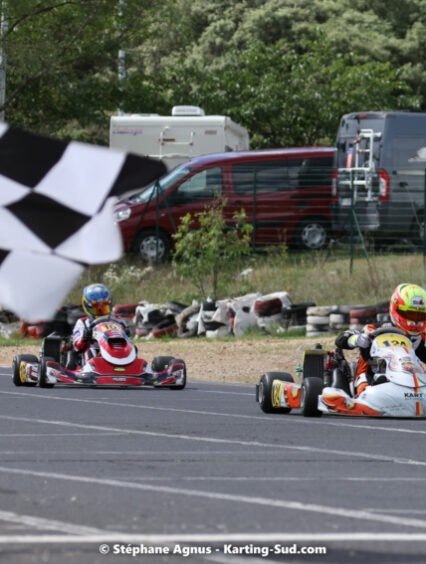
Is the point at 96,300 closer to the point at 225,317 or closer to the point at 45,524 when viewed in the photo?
the point at 225,317

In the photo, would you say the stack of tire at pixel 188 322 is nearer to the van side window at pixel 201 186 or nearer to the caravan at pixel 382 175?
the van side window at pixel 201 186

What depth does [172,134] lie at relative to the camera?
28.2 metres

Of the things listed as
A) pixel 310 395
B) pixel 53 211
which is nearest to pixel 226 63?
pixel 310 395

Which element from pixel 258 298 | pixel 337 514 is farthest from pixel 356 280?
pixel 337 514

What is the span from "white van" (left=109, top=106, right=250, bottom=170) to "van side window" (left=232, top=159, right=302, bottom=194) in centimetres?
268

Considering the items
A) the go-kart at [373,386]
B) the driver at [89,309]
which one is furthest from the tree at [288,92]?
the go-kart at [373,386]

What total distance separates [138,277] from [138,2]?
7865 millimetres

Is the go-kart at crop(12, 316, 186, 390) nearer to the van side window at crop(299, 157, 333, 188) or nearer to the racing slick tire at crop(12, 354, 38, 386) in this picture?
the racing slick tire at crop(12, 354, 38, 386)

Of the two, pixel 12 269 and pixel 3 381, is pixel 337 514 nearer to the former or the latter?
pixel 12 269

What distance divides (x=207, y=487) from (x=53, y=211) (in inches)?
145

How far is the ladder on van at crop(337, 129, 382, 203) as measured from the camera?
25.3 meters

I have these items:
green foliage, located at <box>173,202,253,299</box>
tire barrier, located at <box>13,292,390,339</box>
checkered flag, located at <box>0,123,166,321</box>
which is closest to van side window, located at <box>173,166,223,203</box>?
green foliage, located at <box>173,202,253,299</box>

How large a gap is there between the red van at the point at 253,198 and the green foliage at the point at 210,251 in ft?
4.08

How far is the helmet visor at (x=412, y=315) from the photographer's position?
37.1 feet
